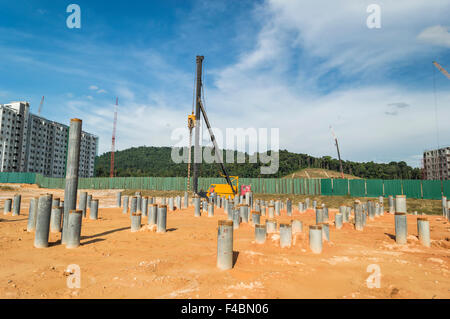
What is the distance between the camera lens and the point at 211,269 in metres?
4.87

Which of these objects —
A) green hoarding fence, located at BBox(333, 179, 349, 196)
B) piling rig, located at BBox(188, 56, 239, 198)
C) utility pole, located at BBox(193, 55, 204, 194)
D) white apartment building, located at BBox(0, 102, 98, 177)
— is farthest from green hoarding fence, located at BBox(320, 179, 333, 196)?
white apartment building, located at BBox(0, 102, 98, 177)

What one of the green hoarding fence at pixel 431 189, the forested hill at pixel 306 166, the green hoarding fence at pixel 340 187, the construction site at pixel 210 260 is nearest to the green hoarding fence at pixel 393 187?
the green hoarding fence at pixel 431 189

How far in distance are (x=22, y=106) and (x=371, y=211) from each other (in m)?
96.1

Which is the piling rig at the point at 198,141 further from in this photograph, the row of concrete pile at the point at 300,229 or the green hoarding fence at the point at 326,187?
the green hoarding fence at the point at 326,187

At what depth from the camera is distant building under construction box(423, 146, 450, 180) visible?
86625 mm

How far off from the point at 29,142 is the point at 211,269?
95570 mm

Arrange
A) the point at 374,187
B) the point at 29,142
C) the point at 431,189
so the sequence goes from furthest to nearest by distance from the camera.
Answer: the point at 29,142, the point at 374,187, the point at 431,189

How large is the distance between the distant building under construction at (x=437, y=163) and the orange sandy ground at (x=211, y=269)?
346ft

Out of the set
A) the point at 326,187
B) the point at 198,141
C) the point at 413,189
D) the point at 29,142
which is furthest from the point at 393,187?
the point at 29,142

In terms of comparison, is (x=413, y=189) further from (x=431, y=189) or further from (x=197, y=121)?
(x=197, y=121)

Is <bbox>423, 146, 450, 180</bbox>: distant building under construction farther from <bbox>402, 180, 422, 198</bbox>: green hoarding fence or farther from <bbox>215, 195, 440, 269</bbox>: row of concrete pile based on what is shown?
<bbox>215, 195, 440, 269</bbox>: row of concrete pile

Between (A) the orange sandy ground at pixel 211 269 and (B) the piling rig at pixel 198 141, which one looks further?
(B) the piling rig at pixel 198 141

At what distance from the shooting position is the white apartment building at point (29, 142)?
71.2m

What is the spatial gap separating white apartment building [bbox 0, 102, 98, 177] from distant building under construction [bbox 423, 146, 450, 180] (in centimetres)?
13399
